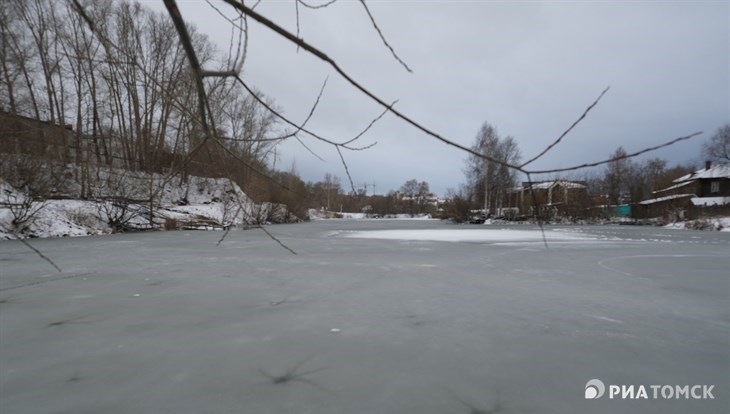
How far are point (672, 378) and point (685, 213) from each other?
25.3 meters

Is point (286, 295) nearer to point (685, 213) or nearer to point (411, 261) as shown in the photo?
point (411, 261)

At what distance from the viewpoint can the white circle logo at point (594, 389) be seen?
1588 millimetres

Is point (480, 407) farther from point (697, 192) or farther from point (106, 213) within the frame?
point (697, 192)

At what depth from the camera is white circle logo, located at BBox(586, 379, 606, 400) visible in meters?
1.59

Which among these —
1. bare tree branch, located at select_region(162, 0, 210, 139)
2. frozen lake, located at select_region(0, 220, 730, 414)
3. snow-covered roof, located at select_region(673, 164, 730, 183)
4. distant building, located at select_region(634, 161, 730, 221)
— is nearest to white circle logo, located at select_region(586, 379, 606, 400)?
frozen lake, located at select_region(0, 220, 730, 414)

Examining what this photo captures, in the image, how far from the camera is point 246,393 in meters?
1.55

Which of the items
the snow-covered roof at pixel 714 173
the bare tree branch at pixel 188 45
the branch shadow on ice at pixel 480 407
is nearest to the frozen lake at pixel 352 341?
the branch shadow on ice at pixel 480 407

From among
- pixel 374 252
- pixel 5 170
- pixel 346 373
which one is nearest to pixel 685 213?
pixel 374 252

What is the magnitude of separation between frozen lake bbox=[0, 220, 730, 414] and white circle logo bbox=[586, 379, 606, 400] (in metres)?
0.03

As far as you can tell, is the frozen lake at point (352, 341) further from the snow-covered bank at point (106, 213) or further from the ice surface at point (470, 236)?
the ice surface at point (470, 236)

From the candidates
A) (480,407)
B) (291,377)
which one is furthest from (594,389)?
(291,377)

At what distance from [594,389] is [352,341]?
1231mm

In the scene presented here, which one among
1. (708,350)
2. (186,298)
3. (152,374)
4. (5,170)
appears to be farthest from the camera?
(5,170)

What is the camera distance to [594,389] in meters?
1.65
